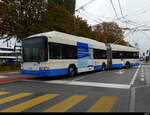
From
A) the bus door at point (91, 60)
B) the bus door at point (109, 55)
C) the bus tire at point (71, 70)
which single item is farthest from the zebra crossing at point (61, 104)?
the bus door at point (109, 55)

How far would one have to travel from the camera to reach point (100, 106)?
5910mm

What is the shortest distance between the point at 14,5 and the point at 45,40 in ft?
60.4

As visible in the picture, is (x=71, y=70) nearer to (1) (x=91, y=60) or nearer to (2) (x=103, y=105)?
(1) (x=91, y=60)

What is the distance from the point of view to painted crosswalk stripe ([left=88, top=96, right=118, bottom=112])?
5547 millimetres

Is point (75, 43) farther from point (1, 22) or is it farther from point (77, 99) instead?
point (1, 22)

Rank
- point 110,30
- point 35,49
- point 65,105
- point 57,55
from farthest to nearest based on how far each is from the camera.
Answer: point 110,30, point 57,55, point 35,49, point 65,105

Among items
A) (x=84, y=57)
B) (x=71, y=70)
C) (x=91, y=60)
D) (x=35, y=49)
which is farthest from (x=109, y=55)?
(x=35, y=49)

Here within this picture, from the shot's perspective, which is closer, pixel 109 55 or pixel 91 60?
pixel 91 60

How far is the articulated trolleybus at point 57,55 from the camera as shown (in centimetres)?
1191

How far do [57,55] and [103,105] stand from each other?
7.18 m

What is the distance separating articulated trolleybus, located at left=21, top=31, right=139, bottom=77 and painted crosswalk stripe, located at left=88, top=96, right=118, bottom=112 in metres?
5.88

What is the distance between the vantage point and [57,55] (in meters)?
12.7

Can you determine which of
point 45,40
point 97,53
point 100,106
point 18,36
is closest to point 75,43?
point 45,40

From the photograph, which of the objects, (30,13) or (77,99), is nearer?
(77,99)
